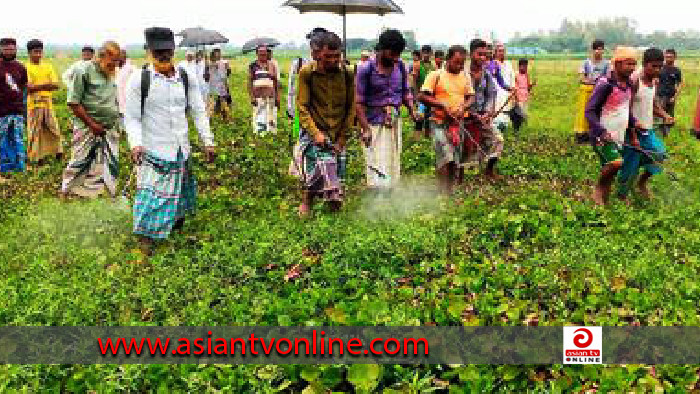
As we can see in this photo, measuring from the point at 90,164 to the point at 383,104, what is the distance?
3.96 meters

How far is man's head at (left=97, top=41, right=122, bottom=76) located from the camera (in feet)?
27.1

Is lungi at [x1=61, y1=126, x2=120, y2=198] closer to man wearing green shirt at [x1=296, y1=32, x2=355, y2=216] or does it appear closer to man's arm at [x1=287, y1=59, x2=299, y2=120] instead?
man wearing green shirt at [x1=296, y1=32, x2=355, y2=216]

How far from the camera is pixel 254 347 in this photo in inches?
180

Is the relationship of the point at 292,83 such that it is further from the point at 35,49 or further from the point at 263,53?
the point at 35,49

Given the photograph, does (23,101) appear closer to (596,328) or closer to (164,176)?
(164,176)

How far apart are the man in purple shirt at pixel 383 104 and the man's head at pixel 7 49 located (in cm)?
556

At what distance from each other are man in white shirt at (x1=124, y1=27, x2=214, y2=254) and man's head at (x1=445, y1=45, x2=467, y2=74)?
125 inches

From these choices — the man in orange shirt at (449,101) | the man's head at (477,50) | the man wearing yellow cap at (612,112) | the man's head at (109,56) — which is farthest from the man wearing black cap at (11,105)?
the man wearing yellow cap at (612,112)

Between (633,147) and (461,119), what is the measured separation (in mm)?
2044

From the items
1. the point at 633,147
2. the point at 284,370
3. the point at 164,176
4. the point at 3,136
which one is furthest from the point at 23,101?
the point at 633,147

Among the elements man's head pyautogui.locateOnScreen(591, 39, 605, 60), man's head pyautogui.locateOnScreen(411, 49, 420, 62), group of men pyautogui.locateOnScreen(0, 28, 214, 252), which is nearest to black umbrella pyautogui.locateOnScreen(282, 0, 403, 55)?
group of men pyautogui.locateOnScreen(0, 28, 214, 252)

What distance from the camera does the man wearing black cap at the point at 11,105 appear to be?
9.94 metres

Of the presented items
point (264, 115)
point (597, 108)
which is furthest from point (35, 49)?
point (597, 108)

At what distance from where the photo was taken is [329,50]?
7.00 meters
